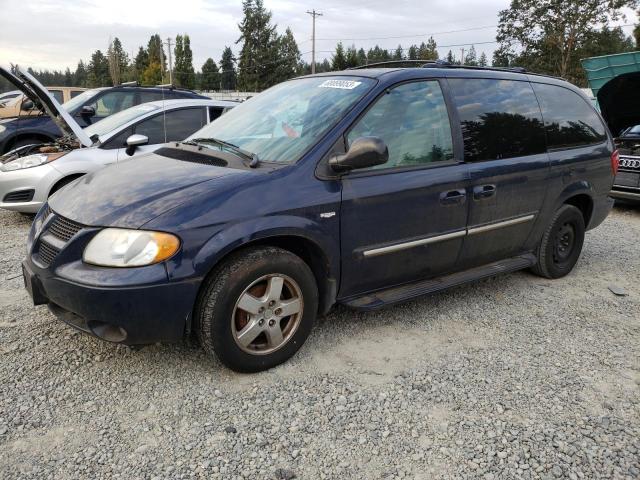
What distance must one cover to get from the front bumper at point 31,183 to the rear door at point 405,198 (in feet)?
13.6

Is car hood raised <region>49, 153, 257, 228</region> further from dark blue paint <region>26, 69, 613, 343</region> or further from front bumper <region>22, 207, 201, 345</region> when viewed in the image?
front bumper <region>22, 207, 201, 345</region>

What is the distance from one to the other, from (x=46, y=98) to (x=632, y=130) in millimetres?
8553

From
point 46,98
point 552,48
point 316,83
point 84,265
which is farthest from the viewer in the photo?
point 552,48

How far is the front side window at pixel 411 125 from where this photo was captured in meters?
3.24

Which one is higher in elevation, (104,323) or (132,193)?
(132,193)

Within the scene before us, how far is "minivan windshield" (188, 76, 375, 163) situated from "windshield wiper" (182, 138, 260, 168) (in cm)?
2

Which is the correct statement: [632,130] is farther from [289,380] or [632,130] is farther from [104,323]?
[104,323]

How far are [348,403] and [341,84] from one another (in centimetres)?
205

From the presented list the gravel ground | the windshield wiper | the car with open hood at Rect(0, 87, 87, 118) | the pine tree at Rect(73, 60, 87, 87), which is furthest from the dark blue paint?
the pine tree at Rect(73, 60, 87, 87)

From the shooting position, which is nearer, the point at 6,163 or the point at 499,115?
the point at 499,115

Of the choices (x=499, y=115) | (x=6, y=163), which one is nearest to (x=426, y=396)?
(x=499, y=115)

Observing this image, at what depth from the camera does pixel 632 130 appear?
27.4 ft

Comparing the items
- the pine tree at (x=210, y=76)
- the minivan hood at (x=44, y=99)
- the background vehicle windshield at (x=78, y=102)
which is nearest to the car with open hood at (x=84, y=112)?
the background vehicle windshield at (x=78, y=102)

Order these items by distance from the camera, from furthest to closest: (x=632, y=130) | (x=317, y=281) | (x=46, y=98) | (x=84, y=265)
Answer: (x=632, y=130) → (x=46, y=98) → (x=317, y=281) → (x=84, y=265)
